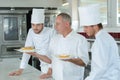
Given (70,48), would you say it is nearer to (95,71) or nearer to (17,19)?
(95,71)

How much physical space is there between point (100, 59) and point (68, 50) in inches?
23.3

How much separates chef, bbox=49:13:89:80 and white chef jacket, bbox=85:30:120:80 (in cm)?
38

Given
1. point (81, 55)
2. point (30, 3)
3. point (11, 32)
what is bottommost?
point (81, 55)

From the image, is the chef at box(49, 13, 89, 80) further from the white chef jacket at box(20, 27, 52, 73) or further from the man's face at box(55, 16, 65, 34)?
the white chef jacket at box(20, 27, 52, 73)

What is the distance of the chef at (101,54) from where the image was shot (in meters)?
1.82

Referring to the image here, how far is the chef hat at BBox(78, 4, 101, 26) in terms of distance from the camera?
6.31 feet

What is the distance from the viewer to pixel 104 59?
1817 millimetres

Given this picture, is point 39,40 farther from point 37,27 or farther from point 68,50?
point 68,50

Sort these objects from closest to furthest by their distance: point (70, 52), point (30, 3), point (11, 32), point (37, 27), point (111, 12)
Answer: point (70, 52) < point (37, 27) < point (111, 12) < point (11, 32) < point (30, 3)

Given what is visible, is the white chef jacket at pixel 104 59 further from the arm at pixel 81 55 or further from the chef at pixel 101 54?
the arm at pixel 81 55

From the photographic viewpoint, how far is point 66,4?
553cm

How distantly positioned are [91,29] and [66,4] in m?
3.68

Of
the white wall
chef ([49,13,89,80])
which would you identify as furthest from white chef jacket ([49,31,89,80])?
the white wall

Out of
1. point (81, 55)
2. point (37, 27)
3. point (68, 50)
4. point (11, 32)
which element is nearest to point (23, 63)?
point (37, 27)
